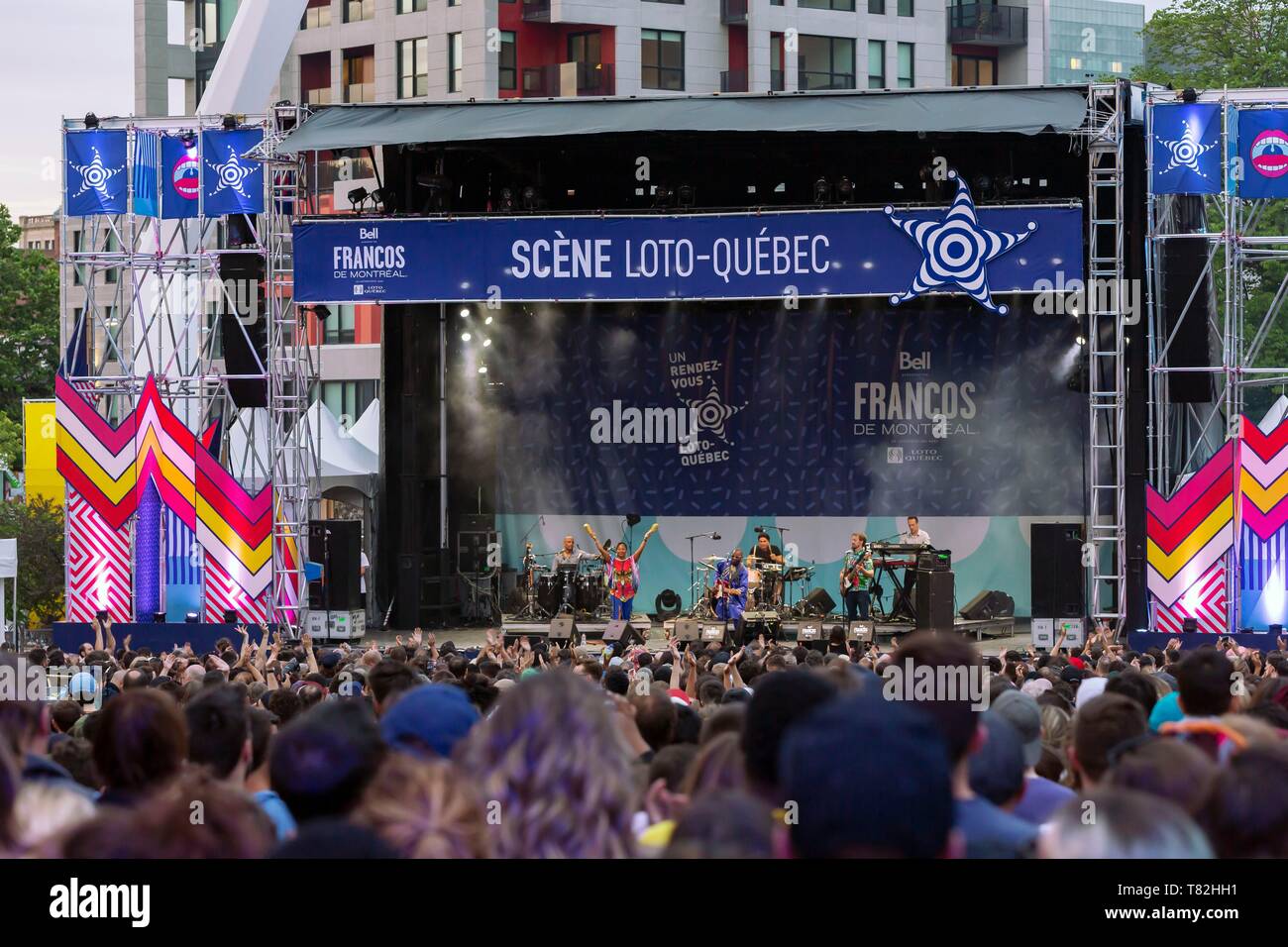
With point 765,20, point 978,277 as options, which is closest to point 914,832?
point 978,277

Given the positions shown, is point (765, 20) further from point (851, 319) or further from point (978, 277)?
point (978, 277)

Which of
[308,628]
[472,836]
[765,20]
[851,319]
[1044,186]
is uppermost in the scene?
[765,20]

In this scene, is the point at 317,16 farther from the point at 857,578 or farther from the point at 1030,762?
the point at 1030,762

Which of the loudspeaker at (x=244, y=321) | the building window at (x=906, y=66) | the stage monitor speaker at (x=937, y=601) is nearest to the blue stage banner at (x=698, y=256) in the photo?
the loudspeaker at (x=244, y=321)

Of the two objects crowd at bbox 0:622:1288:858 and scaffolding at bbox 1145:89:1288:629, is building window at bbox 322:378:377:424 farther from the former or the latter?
crowd at bbox 0:622:1288:858

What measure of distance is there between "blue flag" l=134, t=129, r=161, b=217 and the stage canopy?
1.87m

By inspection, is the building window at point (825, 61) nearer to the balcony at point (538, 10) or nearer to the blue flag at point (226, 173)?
the balcony at point (538, 10)

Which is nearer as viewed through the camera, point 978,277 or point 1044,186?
point 978,277

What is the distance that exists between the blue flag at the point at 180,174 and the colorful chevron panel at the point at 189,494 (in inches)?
99.5

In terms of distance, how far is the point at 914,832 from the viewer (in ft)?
9.29

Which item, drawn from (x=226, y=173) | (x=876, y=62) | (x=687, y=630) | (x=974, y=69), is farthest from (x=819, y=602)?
(x=974, y=69)

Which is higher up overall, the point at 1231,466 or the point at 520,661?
the point at 1231,466

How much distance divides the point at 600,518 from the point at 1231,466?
8.64 m

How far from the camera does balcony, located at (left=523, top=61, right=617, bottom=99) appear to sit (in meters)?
39.6
